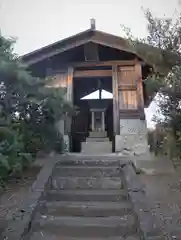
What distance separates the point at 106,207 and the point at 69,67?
615cm

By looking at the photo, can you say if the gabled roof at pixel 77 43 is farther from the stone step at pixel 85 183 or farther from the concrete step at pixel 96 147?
the stone step at pixel 85 183

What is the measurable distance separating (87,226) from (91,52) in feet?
22.3

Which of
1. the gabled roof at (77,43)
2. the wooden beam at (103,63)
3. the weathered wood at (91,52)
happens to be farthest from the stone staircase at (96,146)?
the gabled roof at (77,43)

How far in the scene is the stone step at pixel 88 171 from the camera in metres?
5.82

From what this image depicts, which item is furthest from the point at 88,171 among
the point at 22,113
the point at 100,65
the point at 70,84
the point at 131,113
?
the point at 100,65

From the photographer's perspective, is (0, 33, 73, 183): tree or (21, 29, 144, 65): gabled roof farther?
(21, 29, 144, 65): gabled roof

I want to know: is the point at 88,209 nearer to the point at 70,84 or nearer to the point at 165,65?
the point at 165,65

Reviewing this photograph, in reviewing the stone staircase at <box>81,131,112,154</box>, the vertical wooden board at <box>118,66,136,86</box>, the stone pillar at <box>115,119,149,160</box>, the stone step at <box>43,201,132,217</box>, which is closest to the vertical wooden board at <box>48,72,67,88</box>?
the vertical wooden board at <box>118,66,136,86</box>

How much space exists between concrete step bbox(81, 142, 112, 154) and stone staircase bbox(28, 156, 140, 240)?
3.19 m

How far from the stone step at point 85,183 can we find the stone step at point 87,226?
1.14m

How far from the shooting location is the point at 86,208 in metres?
4.52

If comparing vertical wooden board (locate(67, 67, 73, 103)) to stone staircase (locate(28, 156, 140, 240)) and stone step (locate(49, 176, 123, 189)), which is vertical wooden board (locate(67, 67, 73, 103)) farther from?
stone step (locate(49, 176, 123, 189))

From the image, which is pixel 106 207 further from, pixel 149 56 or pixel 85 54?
pixel 85 54

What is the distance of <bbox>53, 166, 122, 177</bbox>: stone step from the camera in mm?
5820
